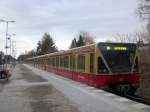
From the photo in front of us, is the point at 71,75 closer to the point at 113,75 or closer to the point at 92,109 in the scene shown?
the point at 113,75

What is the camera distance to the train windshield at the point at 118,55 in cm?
1927

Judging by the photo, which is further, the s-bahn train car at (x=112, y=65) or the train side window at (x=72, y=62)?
the train side window at (x=72, y=62)

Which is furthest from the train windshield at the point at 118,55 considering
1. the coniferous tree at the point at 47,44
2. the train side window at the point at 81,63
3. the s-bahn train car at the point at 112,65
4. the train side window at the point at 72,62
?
the coniferous tree at the point at 47,44

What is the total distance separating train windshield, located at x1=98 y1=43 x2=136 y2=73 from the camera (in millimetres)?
19266

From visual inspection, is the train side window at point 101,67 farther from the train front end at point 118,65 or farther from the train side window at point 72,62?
the train side window at point 72,62

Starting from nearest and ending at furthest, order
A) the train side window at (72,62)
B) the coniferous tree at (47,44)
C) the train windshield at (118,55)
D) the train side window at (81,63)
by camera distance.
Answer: the train windshield at (118,55)
the train side window at (81,63)
the train side window at (72,62)
the coniferous tree at (47,44)

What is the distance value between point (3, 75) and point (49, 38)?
Answer: 5700 inches

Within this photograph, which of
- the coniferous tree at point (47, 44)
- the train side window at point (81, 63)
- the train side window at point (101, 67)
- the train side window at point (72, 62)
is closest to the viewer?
the train side window at point (101, 67)

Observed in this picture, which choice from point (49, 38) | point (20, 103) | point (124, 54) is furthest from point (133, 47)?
point (49, 38)

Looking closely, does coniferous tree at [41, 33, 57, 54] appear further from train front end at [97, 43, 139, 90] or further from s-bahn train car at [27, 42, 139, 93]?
train front end at [97, 43, 139, 90]

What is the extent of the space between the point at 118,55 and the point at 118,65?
23.3 inches

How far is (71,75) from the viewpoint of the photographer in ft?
91.9

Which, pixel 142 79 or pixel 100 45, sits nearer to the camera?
pixel 100 45

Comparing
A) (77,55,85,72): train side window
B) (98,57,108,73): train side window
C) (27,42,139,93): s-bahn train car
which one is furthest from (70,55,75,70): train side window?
(98,57,108,73): train side window
